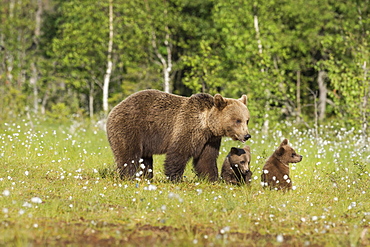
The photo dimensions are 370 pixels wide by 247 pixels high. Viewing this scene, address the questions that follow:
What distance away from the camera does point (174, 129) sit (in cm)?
853

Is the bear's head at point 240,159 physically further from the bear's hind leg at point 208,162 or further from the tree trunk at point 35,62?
the tree trunk at point 35,62

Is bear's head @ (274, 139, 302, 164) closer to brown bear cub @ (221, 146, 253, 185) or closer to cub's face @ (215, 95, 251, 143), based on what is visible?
brown bear cub @ (221, 146, 253, 185)

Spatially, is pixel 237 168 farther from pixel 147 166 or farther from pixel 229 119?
pixel 147 166

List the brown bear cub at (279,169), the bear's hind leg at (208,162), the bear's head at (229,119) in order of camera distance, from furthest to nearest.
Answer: the bear's hind leg at (208,162)
the bear's head at (229,119)
the brown bear cub at (279,169)

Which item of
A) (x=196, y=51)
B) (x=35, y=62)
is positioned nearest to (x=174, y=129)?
(x=196, y=51)

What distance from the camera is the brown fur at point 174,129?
835cm

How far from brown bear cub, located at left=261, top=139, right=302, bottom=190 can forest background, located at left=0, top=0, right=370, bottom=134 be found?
22.2 feet

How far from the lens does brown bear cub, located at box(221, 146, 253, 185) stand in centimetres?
859

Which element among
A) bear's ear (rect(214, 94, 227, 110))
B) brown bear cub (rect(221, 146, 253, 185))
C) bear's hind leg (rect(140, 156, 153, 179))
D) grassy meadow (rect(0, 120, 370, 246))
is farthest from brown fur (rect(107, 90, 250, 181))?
grassy meadow (rect(0, 120, 370, 246))

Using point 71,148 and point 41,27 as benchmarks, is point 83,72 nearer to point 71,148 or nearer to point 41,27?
point 41,27

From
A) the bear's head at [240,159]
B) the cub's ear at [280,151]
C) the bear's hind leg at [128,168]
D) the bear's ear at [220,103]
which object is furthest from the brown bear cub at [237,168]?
the bear's hind leg at [128,168]

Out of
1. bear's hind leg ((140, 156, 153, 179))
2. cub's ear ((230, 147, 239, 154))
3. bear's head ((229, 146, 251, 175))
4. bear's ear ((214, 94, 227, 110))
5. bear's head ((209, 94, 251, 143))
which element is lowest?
bear's hind leg ((140, 156, 153, 179))

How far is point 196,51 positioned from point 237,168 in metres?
23.9

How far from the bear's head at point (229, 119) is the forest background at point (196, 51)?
7.31 metres
